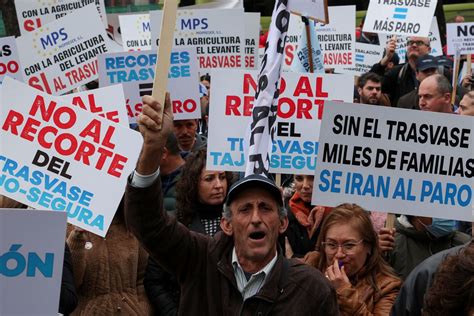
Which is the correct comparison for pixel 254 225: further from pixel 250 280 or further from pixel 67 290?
pixel 67 290

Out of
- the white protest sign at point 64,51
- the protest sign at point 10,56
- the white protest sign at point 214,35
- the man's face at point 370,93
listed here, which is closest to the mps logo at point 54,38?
the white protest sign at point 64,51

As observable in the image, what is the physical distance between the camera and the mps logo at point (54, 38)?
9.32 meters

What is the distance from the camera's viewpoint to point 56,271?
4133 mm

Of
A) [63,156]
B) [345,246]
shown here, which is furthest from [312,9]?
[345,246]

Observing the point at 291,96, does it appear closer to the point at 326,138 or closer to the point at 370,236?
the point at 326,138

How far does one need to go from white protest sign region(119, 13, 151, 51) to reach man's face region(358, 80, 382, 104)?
2.62 meters

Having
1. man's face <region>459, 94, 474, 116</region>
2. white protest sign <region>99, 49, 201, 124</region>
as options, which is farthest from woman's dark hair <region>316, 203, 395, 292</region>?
man's face <region>459, 94, 474, 116</region>

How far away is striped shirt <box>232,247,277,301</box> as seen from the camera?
408cm

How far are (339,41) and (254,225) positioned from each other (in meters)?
8.47

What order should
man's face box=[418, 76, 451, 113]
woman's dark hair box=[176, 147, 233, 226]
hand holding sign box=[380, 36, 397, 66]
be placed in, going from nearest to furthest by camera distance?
1. woman's dark hair box=[176, 147, 233, 226]
2. man's face box=[418, 76, 451, 113]
3. hand holding sign box=[380, 36, 397, 66]

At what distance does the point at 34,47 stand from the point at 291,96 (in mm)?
2950

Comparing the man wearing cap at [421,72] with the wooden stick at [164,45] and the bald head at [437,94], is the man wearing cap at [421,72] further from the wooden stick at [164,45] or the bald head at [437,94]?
the wooden stick at [164,45]

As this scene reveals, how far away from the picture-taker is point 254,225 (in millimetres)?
4125

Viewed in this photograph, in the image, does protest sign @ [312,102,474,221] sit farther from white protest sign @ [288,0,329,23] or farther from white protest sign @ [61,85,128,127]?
white protest sign @ [288,0,329,23]
